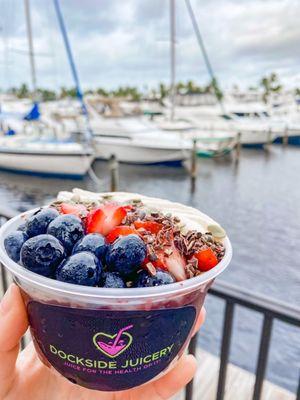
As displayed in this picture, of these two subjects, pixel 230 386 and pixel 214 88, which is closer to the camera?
pixel 230 386

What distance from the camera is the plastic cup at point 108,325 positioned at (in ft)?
2.19

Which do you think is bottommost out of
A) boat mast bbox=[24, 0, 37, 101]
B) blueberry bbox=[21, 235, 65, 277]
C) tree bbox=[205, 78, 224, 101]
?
tree bbox=[205, 78, 224, 101]

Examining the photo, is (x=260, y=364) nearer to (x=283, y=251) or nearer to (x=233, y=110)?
(x=283, y=251)

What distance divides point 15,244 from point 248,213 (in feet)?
30.1

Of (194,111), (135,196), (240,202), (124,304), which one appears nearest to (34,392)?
(124,304)

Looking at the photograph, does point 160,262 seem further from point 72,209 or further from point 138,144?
point 138,144

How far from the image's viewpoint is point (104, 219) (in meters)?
0.75

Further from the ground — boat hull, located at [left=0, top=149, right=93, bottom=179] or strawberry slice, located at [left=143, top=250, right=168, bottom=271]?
strawberry slice, located at [left=143, top=250, right=168, bottom=271]

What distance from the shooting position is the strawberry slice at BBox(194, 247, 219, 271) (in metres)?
0.75

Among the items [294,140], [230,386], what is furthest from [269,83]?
[230,386]

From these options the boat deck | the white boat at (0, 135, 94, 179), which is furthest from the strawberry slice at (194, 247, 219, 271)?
the white boat at (0, 135, 94, 179)

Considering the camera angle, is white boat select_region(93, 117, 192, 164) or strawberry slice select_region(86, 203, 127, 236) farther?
white boat select_region(93, 117, 192, 164)

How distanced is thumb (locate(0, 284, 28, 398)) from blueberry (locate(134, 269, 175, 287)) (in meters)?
0.28

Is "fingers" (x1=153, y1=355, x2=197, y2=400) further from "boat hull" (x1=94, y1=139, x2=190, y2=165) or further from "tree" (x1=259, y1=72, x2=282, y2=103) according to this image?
"tree" (x1=259, y1=72, x2=282, y2=103)
